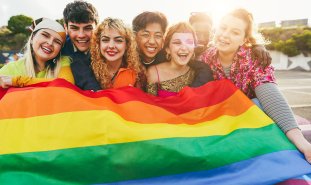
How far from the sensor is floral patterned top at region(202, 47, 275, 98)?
2.93 m

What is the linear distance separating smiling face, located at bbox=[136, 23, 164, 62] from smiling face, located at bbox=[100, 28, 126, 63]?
337mm

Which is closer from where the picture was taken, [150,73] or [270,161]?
[270,161]

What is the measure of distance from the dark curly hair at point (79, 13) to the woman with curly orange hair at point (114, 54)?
0.43 meters

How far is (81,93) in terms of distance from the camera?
2756mm

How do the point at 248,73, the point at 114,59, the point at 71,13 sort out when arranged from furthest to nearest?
1. the point at 71,13
2. the point at 114,59
3. the point at 248,73

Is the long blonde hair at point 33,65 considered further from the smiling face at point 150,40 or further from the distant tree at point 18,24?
the distant tree at point 18,24

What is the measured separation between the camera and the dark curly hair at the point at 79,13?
364 centimetres

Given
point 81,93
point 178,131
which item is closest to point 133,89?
point 81,93

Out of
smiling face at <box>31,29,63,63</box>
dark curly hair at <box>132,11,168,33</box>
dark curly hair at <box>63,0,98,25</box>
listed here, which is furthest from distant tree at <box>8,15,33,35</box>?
dark curly hair at <box>132,11,168,33</box>

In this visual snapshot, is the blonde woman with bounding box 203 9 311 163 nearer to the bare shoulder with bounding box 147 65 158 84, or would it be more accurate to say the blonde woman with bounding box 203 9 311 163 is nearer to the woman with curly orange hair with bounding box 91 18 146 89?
the bare shoulder with bounding box 147 65 158 84

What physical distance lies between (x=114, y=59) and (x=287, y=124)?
1.67 m

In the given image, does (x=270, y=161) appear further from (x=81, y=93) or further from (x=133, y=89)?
(x=81, y=93)

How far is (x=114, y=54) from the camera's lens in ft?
10.7

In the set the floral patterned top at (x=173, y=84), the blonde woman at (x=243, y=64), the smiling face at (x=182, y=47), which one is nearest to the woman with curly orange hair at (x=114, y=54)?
the floral patterned top at (x=173, y=84)
